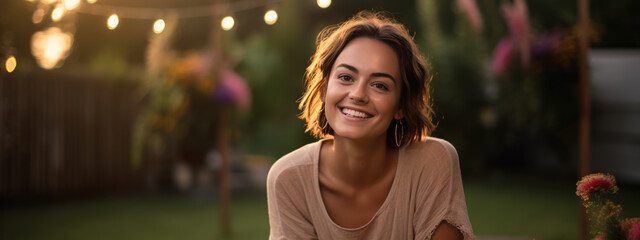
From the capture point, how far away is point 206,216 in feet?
17.9

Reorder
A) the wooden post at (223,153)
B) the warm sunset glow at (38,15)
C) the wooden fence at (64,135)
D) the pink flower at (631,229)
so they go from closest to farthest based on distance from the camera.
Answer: the pink flower at (631,229)
the warm sunset glow at (38,15)
the wooden post at (223,153)
the wooden fence at (64,135)

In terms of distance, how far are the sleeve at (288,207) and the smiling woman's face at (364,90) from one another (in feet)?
0.97

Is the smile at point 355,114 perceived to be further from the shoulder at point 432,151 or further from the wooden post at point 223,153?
the wooden post at point 223,153

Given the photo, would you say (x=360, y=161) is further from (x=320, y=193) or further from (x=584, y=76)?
(x=584, y=76)

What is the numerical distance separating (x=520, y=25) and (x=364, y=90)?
11.1ft

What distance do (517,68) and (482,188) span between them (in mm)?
1626

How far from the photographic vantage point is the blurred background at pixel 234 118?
487cm

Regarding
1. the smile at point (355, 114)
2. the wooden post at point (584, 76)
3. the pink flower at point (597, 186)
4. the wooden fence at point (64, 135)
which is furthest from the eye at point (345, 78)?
the wooden fence at point (64, 135)

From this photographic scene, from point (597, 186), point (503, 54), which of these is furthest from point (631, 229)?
point (503, 54)

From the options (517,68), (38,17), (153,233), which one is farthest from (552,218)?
(38,17)

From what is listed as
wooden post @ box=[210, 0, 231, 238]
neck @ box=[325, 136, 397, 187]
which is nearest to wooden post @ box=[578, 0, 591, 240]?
neck @ box=[325, 136, 397, 187]

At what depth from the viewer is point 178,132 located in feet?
18.6

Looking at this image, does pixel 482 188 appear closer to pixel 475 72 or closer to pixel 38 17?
pixel 475 72

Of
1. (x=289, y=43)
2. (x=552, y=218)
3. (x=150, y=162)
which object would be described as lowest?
(x=552, y=218)
